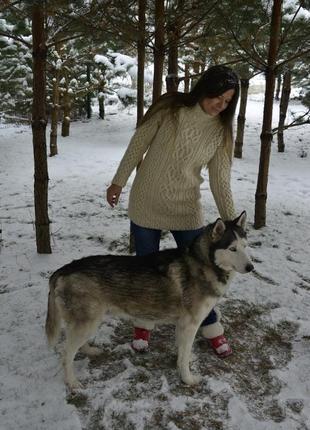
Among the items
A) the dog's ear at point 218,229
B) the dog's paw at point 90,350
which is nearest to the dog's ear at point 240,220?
the dog's ear at point 218,229

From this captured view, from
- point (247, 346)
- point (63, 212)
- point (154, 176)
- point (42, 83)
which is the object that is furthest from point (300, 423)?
point (63, 212)

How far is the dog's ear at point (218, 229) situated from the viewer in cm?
297

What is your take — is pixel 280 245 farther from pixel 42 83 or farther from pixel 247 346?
pixel 42 83

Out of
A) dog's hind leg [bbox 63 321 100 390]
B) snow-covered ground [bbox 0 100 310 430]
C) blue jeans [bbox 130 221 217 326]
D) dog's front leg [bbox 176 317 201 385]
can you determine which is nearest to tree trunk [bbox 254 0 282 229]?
snow-covered ground [bbox 0 100 310 430]

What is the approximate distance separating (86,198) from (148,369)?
5371 mm

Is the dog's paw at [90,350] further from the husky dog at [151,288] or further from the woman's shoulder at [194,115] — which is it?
the woman's shoulder at [194,115]

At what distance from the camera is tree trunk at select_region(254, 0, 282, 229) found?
588 centimetres

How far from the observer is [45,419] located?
277cm

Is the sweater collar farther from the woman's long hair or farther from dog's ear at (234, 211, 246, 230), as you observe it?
dog's ear at (234, 211, 246, 230)

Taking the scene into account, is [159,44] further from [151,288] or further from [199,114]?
[151,288]

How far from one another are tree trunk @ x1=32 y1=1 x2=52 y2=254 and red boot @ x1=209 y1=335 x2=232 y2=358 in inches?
111

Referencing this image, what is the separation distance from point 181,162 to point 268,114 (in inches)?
146

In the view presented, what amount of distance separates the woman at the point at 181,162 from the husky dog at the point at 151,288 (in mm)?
362

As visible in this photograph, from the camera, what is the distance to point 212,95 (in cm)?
303
